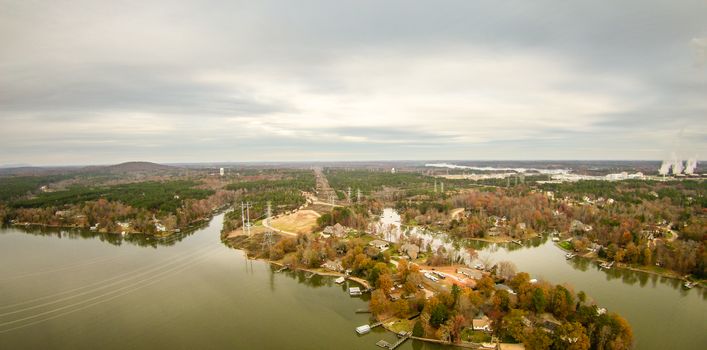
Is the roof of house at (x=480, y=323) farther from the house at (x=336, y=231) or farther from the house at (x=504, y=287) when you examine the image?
the house at (x=336, y=231)

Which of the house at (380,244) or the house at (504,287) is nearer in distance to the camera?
the house at (504,287)

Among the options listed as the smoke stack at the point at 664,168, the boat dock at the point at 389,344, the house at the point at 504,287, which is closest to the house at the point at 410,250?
the house at the point at 504,287

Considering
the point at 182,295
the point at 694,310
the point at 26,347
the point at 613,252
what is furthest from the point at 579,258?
the point at 26,347

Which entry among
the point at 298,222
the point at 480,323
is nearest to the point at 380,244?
the point at 298,222

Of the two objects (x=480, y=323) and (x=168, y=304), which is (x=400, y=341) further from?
(x=168, y=304)

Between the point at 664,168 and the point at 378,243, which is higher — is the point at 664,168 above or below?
above

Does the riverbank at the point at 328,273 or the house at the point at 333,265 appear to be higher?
the house at the point at 333,265
